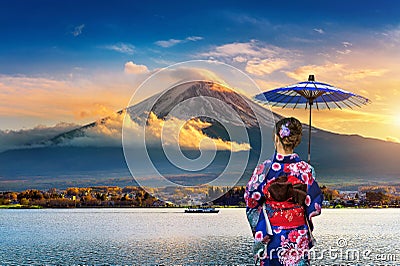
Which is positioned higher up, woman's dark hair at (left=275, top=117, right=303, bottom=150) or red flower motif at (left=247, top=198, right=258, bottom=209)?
woman's dark hair at (left=275, top=117, right=303, bottom=150)

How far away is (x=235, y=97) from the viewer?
12.1 metres

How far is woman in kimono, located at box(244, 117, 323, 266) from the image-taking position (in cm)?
433

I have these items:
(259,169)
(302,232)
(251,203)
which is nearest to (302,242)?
(302,232)

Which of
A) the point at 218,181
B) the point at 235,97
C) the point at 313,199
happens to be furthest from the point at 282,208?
the point at 235,97

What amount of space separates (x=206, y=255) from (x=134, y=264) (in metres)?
3.77

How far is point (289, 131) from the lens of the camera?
14.1ft

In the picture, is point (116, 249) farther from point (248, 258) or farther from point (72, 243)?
point (248, 258)

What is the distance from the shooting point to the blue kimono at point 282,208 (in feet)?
14.2

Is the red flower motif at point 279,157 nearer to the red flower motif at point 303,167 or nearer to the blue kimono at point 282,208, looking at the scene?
the blue kimono at point 282,208

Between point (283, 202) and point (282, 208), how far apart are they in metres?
0.05

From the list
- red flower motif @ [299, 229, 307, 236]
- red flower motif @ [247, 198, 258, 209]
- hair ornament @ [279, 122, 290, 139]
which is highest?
hair ornament @ [279, 122, 290, 139]

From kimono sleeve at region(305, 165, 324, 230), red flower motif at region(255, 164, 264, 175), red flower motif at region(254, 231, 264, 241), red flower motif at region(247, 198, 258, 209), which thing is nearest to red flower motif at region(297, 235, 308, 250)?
kimono sleeve at region(305, 165, 324, 230)

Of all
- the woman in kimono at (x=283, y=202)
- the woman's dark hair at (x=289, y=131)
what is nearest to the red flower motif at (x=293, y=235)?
the woman in kimono at (x=283, y=202)

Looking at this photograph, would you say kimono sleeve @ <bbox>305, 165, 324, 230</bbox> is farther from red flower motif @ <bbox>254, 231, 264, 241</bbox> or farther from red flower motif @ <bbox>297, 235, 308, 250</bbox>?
red flower motif @ <bbox>254, 231, 264, 241</bbox>
